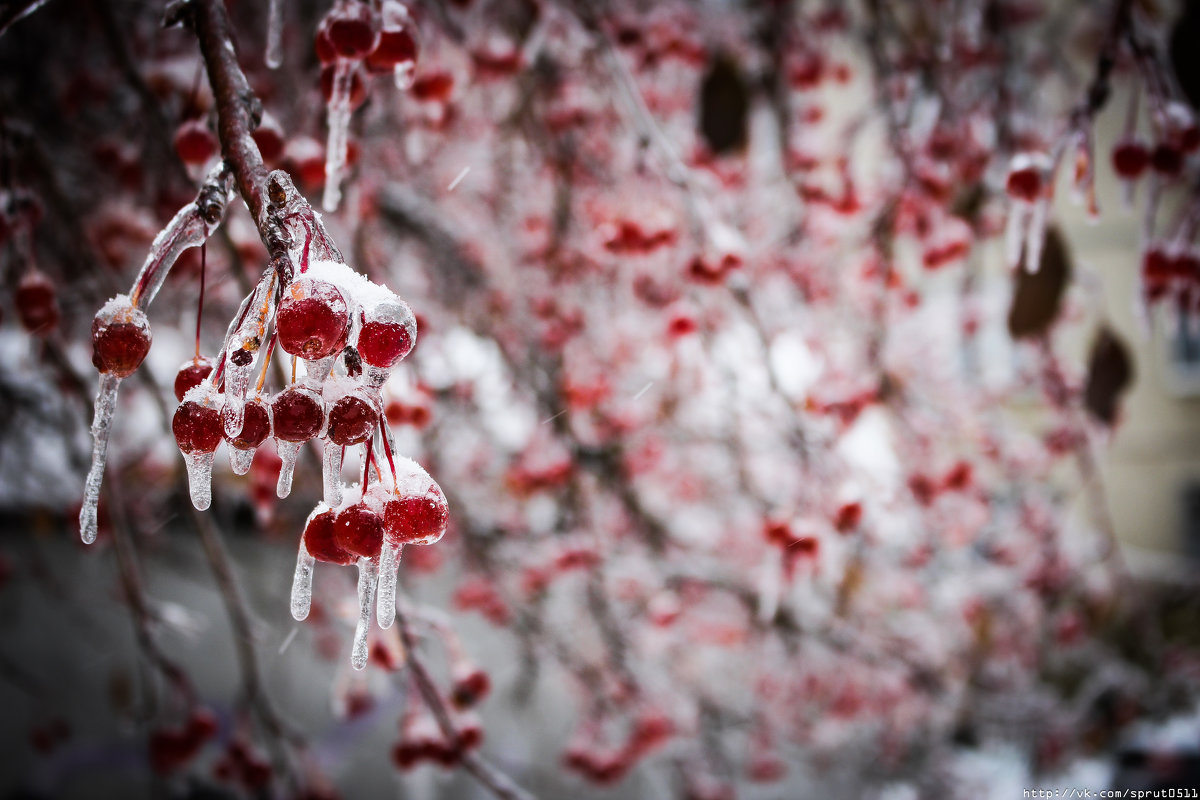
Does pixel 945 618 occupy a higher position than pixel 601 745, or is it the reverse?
pixel 601 745

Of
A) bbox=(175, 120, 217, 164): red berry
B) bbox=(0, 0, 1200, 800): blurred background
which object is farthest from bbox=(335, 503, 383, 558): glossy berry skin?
bbox=(175, 120, 217, 164): red berry

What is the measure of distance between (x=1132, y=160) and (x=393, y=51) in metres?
0.95

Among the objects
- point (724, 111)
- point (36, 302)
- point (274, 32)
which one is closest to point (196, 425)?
point (274, 32)

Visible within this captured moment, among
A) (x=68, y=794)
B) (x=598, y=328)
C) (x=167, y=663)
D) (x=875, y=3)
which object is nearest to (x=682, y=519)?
(x=598, y=328)

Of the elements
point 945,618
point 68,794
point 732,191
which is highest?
point 732,191

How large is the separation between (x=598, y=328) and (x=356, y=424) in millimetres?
2411

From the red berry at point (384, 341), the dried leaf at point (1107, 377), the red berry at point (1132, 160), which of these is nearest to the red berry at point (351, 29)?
the red berry at point (384, 341)

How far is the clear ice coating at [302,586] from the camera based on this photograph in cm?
49

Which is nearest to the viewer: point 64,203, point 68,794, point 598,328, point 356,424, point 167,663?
point 356,424

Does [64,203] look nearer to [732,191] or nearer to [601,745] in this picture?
[601,745]

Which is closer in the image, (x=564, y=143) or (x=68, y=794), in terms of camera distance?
(x=564, y=143)

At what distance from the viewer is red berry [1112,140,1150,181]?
3.17 ft

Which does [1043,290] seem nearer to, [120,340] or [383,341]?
[383,341]

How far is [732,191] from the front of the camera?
105 inches
